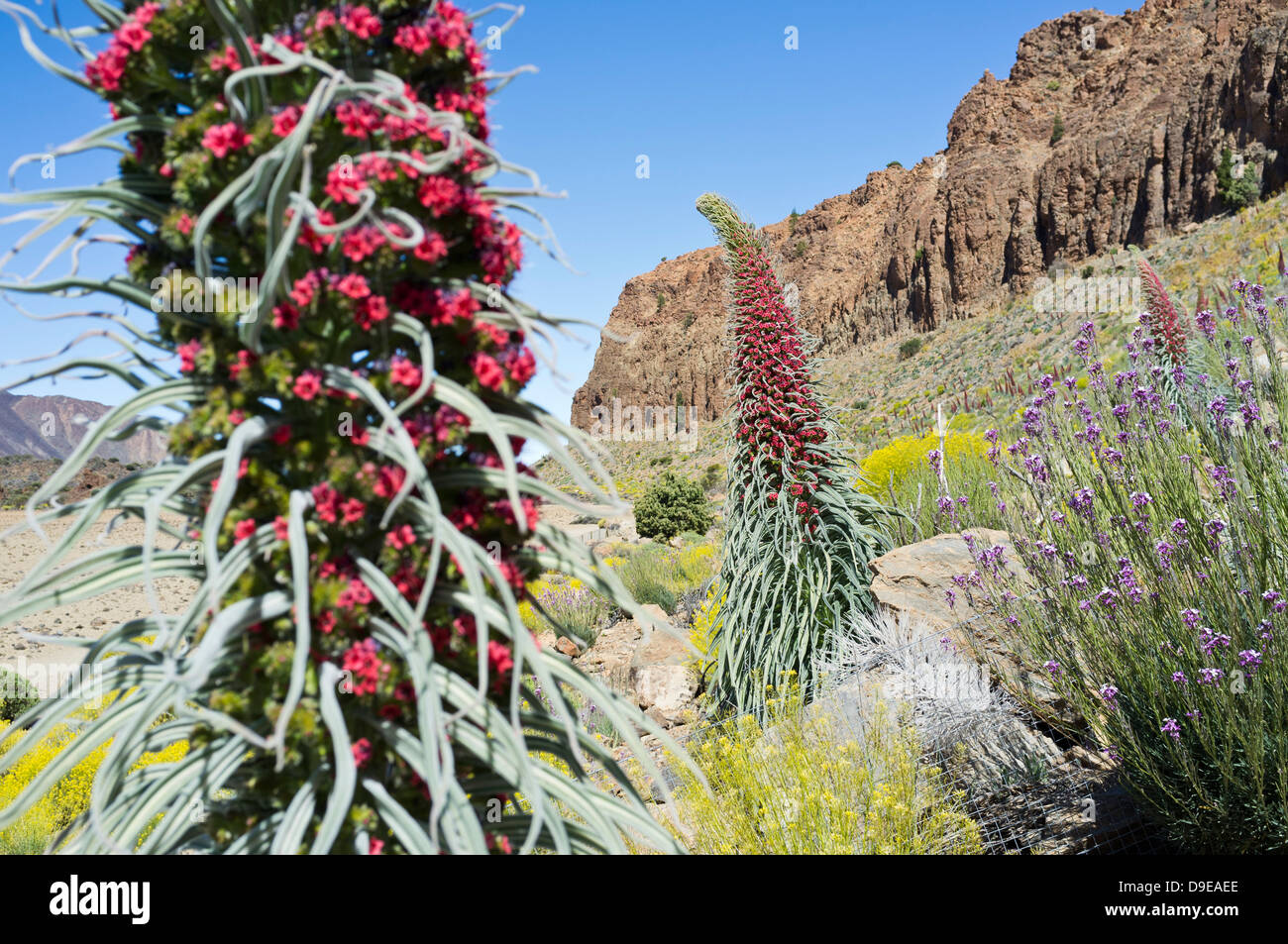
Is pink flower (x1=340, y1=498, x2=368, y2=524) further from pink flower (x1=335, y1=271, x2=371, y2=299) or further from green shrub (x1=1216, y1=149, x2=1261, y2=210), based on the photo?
green shrub (x1=1216, y1=149, x2=1261, y2=210)

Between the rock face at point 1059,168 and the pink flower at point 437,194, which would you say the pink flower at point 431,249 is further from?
the rock face at point 1059,168

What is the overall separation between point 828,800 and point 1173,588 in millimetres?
1476

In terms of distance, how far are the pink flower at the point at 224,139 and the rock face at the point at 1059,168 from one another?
2459cm

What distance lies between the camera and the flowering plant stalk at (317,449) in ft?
3.81

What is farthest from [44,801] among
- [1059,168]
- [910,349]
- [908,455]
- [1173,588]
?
[1059,168]

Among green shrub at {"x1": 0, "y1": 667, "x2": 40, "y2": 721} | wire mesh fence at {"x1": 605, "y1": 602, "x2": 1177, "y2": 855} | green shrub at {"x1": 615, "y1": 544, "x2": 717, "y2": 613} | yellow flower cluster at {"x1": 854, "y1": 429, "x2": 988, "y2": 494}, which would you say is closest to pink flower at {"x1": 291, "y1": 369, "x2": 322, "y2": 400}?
wire mesh fence at {"x1": 605, "y1": 602, "x2": 1177, "y2": 855}

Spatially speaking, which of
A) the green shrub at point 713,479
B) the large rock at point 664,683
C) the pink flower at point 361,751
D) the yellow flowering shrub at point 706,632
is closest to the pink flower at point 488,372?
the pink flower at point 361,751

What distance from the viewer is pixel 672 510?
62.3 ft

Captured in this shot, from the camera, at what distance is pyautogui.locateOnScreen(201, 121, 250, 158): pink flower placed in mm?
1217

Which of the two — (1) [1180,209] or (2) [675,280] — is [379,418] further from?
(2) [675,280]

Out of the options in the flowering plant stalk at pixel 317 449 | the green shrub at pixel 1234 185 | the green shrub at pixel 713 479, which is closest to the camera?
the flowering plant stalk at pixel 317 449

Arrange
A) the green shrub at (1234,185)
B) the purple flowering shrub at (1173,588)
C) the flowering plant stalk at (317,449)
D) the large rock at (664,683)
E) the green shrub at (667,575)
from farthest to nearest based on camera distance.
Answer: the green shrub at (1234,185) < the green shrub at (667,575) < the large rock at (664,683) < the purple flowering shrub at (1173,588) < the flowering plant stalk at (317,449)

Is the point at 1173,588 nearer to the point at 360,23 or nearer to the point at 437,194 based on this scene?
the point at 437,194
